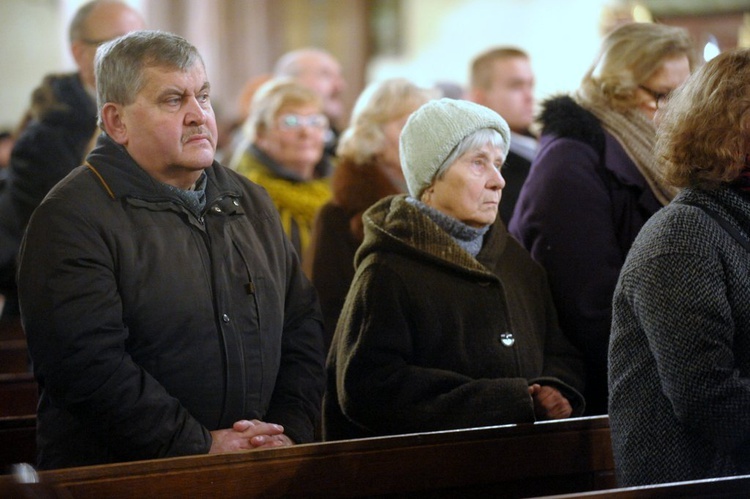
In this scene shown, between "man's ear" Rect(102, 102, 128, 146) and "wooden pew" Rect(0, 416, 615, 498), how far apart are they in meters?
0.76

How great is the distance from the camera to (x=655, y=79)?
10.4 ft

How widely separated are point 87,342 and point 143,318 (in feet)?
0.47

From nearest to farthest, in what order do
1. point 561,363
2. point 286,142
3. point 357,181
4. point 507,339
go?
point 507,339, point 561,363, point 357,181, point 286,142

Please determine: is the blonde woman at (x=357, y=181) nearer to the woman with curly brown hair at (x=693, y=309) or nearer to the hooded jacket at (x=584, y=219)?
the hooded jacket at (x=584, y=219)

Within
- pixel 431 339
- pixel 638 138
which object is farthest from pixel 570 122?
pixel 431 339

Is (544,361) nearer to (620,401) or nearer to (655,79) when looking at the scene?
(620,401)

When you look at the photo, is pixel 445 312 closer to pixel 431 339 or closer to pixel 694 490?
pixel 431 339

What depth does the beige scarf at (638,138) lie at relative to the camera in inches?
122

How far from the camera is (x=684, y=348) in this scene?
2.12 metres

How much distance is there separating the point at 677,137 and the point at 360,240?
1427 millimetres

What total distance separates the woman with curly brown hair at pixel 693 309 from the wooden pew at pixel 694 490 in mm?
91

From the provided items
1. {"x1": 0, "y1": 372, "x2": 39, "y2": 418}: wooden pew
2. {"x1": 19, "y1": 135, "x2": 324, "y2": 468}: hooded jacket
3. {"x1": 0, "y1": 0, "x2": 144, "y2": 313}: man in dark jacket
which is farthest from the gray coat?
{"x1": 0, "y1": 0, "x2": 144, "y2": 313}: man in dark jacket

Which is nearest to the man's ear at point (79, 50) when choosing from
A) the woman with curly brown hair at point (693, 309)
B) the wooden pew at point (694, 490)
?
the woman with curly brown hair at point (693, 309)

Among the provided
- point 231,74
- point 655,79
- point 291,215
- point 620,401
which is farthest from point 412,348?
point 231,74
